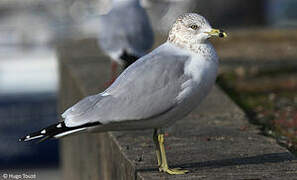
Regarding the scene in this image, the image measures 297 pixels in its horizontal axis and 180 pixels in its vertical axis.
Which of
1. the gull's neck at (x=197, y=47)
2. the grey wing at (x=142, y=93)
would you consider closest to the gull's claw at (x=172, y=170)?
the grey wing at (x=142, y=93)

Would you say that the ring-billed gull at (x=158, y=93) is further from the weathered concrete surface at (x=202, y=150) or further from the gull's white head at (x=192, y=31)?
the weathered concrete surface at (x=202, y=150)

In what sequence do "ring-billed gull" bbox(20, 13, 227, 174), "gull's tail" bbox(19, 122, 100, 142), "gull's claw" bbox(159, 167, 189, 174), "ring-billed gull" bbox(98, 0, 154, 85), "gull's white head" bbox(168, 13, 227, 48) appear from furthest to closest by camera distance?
"ring-billed gull" bbox(98, 0, 154, 85) → "gull's white head" bbox(168, 13, 227, 48) → "gull's claw" bbox(159, 167, 189, 174) → "ring-billed gull" bbox(20, 13, 227, 174) → "gull's tail" bbox(19, 122, 100, 142)

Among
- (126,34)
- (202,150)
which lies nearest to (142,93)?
(202,150)

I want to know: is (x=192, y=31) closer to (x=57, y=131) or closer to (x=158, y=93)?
(x=158, y=93)

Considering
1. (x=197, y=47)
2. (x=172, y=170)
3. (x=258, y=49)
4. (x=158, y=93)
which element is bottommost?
(x=172, y=170)

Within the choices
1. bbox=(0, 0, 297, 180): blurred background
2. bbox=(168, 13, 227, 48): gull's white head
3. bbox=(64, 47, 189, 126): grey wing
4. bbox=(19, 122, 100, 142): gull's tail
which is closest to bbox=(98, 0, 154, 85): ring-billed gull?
bbox=(0, 0, 297, 180): blurred background

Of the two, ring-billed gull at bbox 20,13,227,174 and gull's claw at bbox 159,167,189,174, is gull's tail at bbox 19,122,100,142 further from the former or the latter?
gull's claw at bbox 159,167,189,174

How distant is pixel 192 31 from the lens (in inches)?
177

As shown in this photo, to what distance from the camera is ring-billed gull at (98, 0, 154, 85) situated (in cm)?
808

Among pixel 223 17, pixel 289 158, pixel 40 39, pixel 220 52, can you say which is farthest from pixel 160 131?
pixel 223 17

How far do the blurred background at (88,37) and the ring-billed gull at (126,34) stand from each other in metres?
0.85

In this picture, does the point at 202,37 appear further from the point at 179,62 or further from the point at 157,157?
the point at 157,157

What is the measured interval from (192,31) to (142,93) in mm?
452

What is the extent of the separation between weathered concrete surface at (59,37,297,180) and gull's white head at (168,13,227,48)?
2.20 feet
